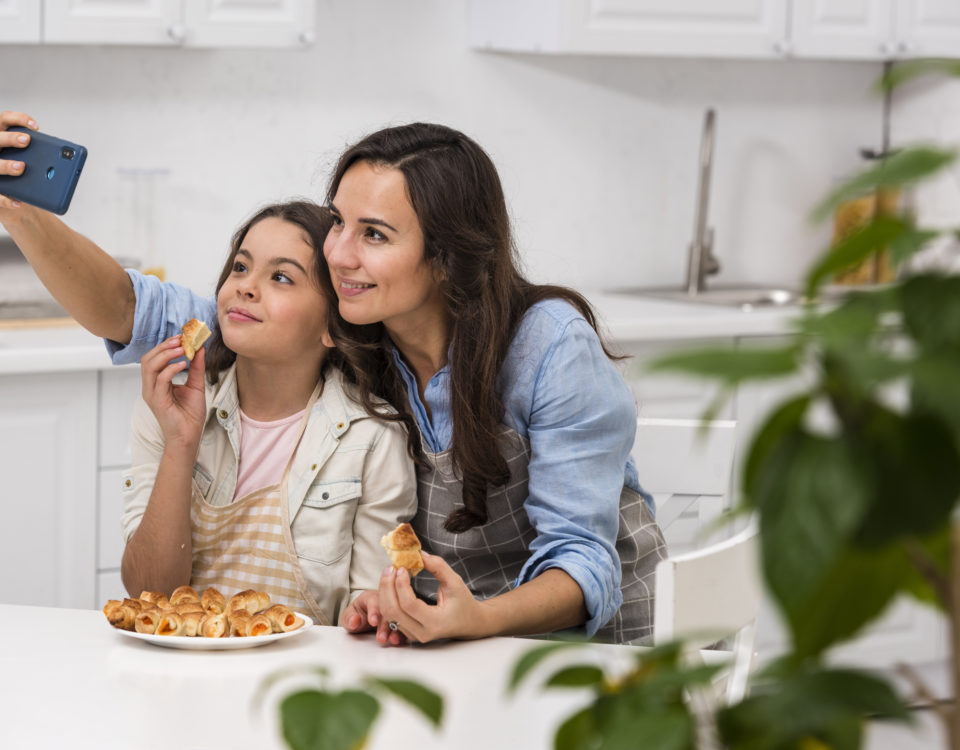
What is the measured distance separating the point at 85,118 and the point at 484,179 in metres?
1.53

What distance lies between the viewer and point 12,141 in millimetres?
1539

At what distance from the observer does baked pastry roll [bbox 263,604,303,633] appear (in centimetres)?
119

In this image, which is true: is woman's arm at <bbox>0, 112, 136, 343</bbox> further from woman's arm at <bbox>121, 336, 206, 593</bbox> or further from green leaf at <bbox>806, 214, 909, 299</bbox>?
green leaf at <bbox>806, 214, 909, 299</bbox>

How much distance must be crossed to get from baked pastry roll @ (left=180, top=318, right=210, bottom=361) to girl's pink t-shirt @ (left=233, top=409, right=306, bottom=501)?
131 mm

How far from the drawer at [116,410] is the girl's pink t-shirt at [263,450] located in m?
0.81

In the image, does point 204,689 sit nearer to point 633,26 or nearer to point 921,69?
point 921,69

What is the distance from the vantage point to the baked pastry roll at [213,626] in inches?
45.9

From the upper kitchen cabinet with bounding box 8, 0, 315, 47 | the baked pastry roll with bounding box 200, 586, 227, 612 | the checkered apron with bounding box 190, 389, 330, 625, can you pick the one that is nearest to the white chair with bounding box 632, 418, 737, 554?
the checkered apron with bounding box 190, 389, 330, 625

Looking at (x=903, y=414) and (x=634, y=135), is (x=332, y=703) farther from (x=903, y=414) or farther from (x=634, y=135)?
(x=634, y=135)

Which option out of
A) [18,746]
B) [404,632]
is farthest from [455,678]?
[18,746]

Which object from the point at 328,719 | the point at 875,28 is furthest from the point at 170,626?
the point at 875,28

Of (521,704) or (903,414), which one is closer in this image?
(903,414)

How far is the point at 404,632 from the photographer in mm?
1196

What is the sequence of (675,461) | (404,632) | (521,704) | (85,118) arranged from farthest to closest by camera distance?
(85,118)
(675,461)
(404,632)
(521,704)
